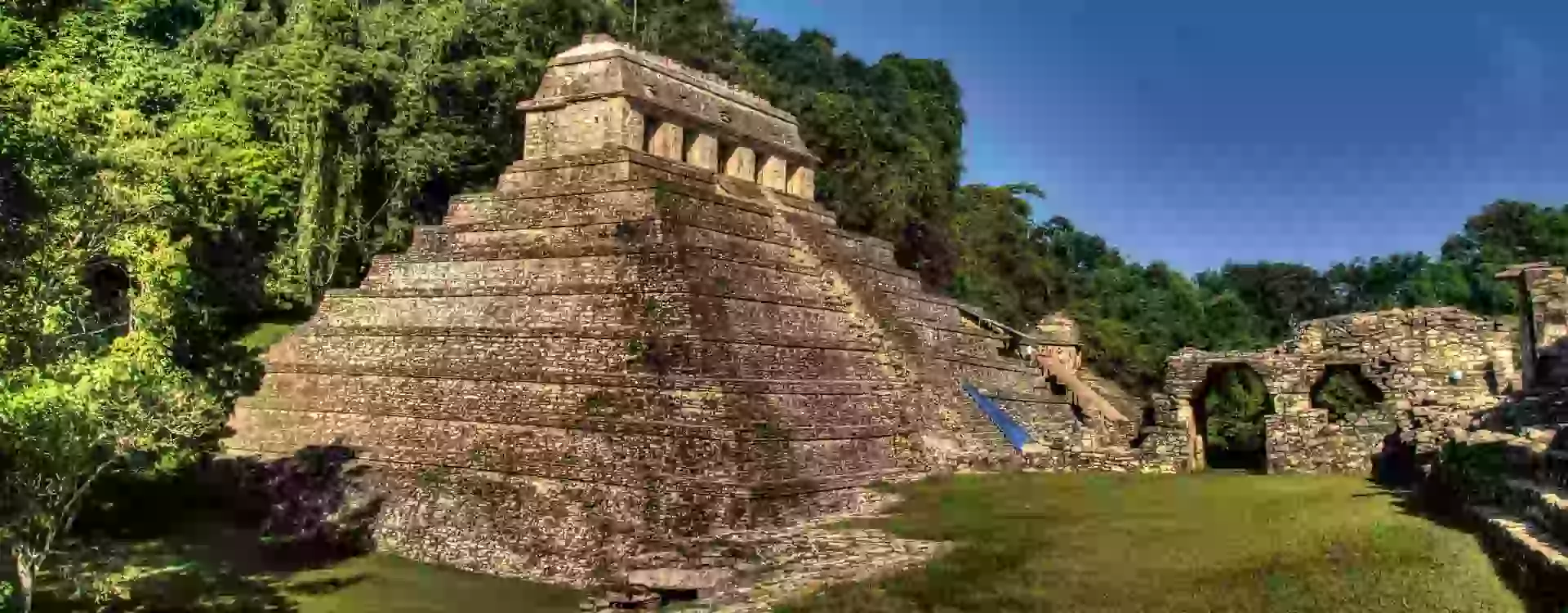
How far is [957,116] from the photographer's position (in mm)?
43562

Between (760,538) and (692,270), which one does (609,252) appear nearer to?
(692,270)

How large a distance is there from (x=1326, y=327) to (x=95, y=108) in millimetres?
16318

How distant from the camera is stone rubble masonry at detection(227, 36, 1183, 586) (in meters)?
11.6

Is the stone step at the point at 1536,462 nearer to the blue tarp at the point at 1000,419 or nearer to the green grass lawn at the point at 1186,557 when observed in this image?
the green grass lawn at the point at 1186,557

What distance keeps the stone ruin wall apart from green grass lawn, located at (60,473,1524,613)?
1608mm

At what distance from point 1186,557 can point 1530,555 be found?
235cm

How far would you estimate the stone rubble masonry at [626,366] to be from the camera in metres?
11.6

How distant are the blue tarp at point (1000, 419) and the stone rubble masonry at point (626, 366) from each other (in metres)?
0.54

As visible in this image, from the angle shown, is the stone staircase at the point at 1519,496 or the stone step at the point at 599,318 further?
the stone step at the point at 599,318

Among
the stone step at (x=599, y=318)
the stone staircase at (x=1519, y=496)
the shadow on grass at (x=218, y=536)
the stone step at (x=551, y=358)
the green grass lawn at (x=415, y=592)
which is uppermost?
the stone step at (x=599, y=318)

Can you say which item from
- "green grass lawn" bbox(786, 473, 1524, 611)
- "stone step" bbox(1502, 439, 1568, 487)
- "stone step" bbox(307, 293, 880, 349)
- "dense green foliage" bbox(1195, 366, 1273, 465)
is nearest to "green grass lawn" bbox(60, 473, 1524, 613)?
"green grass lawn" bbox(786, 473, 1524, 611)

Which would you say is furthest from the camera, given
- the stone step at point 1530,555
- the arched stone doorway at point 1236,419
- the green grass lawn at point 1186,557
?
the arched stone doorway at point 1236,419

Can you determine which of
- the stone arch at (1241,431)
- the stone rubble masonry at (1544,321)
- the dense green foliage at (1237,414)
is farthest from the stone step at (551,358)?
the dense green foliage at (1237,414)

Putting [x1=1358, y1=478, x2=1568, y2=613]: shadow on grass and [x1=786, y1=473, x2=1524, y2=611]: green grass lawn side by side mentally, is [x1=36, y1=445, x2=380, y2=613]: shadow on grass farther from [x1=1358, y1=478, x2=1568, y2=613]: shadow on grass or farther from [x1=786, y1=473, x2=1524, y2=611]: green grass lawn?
[x1=1358, y1=478, x2=1568, y2=613]: shadow on grass
